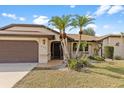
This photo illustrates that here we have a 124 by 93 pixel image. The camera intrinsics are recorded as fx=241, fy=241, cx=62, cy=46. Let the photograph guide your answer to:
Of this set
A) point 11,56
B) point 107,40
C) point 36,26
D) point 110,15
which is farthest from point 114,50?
point 11,56

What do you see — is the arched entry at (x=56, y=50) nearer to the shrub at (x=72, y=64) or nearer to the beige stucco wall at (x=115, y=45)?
the beige stucco wall at (x=115, y=45)

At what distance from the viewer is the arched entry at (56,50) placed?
27688 mm

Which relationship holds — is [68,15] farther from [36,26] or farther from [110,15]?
[110,15]

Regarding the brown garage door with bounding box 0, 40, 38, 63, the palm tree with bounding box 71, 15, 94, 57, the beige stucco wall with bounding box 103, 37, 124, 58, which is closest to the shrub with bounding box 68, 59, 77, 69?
the palm tree with bounding box 71, 15, 94, 57

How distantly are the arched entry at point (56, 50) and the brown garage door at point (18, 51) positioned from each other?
20.0 ft

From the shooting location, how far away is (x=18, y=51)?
21656mm

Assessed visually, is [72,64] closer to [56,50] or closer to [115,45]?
[56,50]

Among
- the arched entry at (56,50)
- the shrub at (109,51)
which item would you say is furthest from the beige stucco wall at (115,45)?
the arched entry at (56,50)

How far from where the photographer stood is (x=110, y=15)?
1395 inches

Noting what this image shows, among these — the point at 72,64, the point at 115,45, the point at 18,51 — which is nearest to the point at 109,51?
the point at 115,45

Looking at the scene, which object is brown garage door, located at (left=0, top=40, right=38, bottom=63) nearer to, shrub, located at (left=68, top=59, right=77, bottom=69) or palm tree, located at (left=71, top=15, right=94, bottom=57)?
palm tree, located at (left=71, top=15, right=94, bottom=57)

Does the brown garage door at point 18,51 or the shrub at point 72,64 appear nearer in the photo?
the shrub at point 72,64

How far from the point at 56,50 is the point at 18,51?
714cm

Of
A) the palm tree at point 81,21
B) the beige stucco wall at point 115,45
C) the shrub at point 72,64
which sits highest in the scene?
the palm tree at point 81,21
